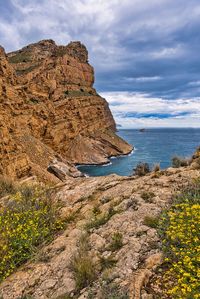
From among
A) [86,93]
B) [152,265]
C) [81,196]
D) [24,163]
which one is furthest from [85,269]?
[86,93]

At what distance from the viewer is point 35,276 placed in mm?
4699

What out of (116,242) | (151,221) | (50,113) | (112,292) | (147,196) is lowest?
(112,292)

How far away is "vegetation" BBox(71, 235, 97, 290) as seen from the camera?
4.08 m

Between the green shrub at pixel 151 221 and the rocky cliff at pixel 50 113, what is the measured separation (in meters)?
21.7

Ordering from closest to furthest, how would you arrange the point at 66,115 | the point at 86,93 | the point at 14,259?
the point at 14,259, the point at 66,115, the point at 86,93

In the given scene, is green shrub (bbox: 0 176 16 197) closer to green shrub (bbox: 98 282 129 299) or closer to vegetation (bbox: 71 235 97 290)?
vegetation (bbox: 71 235 97 290)

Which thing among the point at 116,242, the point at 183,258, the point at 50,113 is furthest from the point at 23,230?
the point at 50,113

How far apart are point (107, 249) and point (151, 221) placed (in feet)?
3.62

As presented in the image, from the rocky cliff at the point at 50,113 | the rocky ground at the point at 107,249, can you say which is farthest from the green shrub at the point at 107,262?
the rocky cliff at the point at 50,113

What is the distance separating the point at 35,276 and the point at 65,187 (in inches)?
183

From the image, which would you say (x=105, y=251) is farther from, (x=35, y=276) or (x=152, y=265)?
(x=35, y=276)

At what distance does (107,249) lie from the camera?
15.8ft

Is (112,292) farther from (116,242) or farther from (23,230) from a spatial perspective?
(23,230)

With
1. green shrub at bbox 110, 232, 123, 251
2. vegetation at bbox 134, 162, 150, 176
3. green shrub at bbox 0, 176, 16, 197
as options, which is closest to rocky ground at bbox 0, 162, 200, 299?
green shrub at bbox 110, 232, 123, 251
